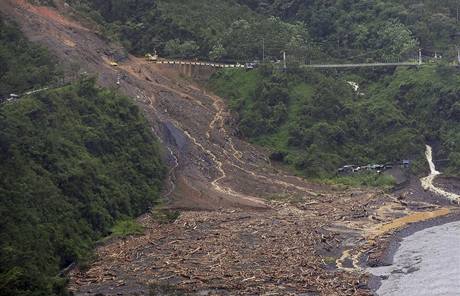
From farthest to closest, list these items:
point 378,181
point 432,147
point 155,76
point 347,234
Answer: point 155,76, point 432,147, point 378,181, point 347,234

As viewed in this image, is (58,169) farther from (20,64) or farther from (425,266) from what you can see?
(425,266)

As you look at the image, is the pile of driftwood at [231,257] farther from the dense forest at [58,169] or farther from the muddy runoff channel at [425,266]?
the dense forest at [58,169]

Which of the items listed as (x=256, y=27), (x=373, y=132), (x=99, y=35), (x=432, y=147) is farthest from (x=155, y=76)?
(x=432, y=147)

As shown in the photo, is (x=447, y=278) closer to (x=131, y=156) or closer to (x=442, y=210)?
(x=442, y=210)

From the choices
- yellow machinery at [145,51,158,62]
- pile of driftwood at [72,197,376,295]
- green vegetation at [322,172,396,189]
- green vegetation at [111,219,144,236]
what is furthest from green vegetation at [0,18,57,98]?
green vegetation at [322,172,396,189]

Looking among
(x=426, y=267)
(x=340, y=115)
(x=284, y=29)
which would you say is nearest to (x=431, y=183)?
(x=340, y=115)

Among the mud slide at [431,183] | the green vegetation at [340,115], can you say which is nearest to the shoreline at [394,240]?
the mud slide at [431,183]
